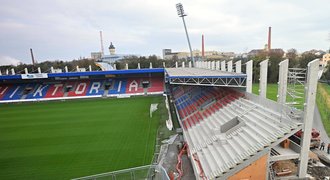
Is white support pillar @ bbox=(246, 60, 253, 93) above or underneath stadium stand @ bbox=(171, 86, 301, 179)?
above

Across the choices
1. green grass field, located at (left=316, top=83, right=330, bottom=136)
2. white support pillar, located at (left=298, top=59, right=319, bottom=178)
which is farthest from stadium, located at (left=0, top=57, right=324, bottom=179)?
green grass field, located at (left=316, top=83, right=330, bottom=136)

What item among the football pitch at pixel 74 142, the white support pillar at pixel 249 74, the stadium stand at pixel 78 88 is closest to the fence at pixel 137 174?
the football pitch at pixel 74 142

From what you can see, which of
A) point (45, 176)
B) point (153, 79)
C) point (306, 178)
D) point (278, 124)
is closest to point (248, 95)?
point (278, 124)

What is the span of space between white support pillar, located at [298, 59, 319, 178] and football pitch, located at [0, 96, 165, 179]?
6.54 m

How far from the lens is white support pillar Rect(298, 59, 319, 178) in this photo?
6.59 meters

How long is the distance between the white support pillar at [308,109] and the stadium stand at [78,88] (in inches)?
894

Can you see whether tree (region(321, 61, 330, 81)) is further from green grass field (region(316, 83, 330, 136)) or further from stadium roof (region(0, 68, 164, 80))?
stadium roof (region(0, 68, 164, 80))

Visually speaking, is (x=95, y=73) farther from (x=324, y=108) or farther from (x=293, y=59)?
(x=293, y=59)

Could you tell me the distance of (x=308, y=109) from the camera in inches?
269

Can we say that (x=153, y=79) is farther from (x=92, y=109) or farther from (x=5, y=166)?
(x=5, y=166)

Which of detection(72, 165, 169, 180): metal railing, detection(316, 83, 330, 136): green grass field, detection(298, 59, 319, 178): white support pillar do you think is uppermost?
detection(298, 59, 319, 178): white support pillar

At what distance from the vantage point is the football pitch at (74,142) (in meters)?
9.71

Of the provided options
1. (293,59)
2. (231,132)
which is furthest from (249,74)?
(293,59)

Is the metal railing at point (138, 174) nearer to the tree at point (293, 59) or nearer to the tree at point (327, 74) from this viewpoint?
the tree at point (293, 59)
